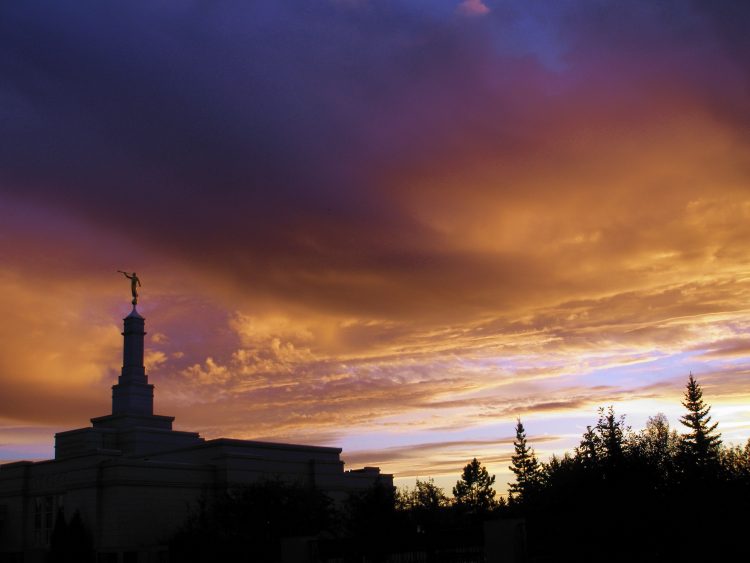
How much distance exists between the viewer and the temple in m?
37.1

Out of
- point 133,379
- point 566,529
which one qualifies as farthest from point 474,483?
point 566,529

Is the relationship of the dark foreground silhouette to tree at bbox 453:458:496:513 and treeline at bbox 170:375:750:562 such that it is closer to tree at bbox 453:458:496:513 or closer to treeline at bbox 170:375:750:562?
treeline at bbox 170:375:750:562

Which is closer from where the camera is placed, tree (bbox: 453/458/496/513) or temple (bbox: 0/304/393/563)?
Answer: temple (bbox: 0/304/393/563)

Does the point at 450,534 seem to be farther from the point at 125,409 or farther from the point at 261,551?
the point at 125,409

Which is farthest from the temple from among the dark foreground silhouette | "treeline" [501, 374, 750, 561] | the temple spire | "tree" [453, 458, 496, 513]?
"tree" [453, 458, 496, 513]

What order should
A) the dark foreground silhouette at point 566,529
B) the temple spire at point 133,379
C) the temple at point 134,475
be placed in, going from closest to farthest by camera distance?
the dark foreground silhouette at point 566,529, the temple at point 134,475, the temple spire at point 133,379

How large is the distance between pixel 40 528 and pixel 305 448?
1460 cm

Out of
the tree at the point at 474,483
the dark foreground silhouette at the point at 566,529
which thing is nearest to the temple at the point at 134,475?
the dark foreground silhouette at the point at 566,529

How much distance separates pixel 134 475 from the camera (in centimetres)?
3781

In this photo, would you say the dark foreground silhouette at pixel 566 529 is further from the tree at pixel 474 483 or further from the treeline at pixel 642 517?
the tree at pixel 474 483

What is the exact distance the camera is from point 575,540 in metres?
23.6

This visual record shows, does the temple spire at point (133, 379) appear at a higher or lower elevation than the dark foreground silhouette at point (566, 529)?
higher

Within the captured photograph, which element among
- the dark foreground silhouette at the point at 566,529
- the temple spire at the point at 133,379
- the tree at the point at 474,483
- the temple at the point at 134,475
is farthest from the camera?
the tree at the point at 474,483

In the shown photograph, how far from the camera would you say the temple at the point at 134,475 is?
3712cm
